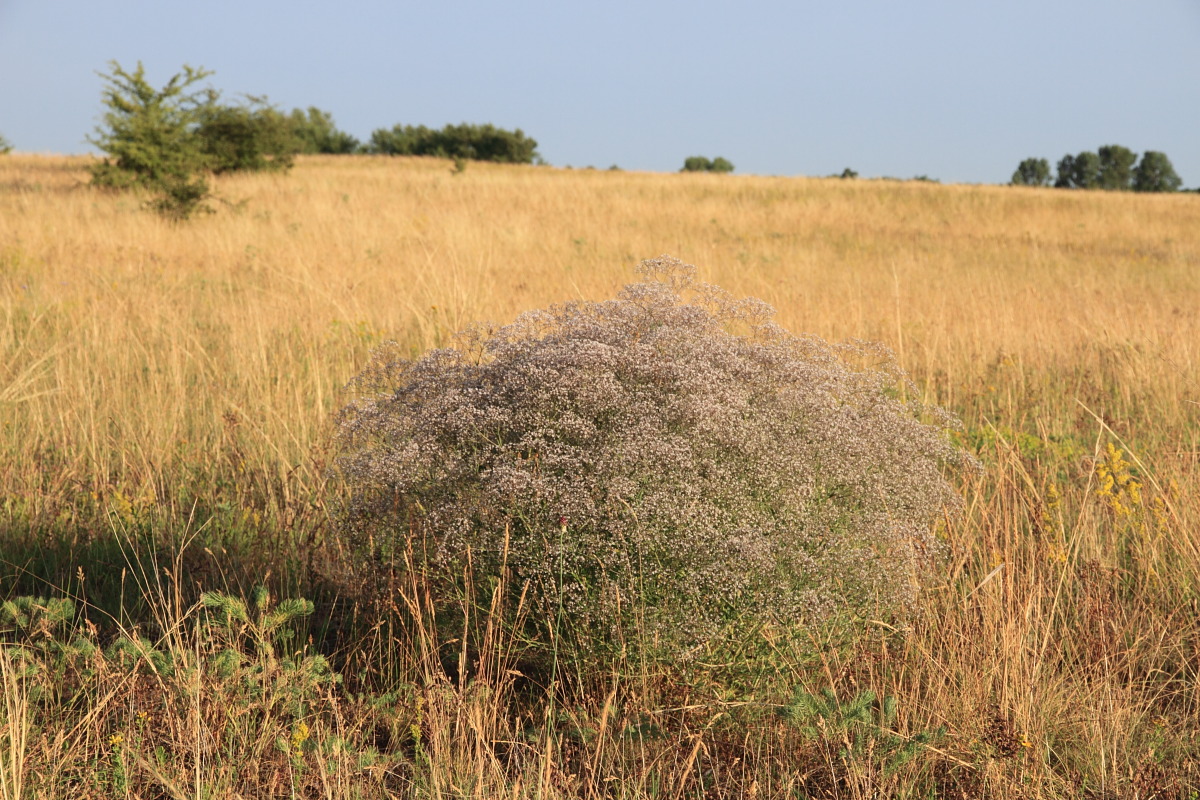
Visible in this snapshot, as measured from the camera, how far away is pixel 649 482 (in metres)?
2.02

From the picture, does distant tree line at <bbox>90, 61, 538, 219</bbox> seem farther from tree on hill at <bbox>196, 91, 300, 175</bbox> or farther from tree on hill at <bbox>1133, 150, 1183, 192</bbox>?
tree on hill at <bbox>1133, 150, 1183, 192</bbox>

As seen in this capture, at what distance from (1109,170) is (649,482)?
8655 centimetres

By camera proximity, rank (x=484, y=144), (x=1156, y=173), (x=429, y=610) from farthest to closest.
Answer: (x=1156, y=173) < (x=484, y=144) < (x=429, y=610)

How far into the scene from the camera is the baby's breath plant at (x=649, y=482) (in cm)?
196

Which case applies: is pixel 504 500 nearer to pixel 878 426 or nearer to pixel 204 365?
pixel 878 426

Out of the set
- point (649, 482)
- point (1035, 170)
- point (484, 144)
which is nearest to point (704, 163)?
point (484, 144)

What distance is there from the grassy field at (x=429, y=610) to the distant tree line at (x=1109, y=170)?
72.8 metres

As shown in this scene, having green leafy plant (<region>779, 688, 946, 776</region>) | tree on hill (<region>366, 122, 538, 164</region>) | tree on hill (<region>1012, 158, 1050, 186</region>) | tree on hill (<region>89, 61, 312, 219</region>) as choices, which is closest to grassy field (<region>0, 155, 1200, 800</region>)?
green leafy plant (<region>779, 688, 946, 776</region>)

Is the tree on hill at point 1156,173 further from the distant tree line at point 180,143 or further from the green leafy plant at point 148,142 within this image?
the green leafy plant at point 148,142

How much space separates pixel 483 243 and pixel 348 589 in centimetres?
789

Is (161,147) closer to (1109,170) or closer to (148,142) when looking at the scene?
(148,142)

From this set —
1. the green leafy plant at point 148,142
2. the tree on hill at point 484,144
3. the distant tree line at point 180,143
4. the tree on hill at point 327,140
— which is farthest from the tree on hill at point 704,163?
the green leafy plant at point 148,142

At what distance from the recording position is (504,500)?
2049 millimetres

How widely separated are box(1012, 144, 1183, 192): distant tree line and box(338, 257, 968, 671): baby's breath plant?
75.7 m
